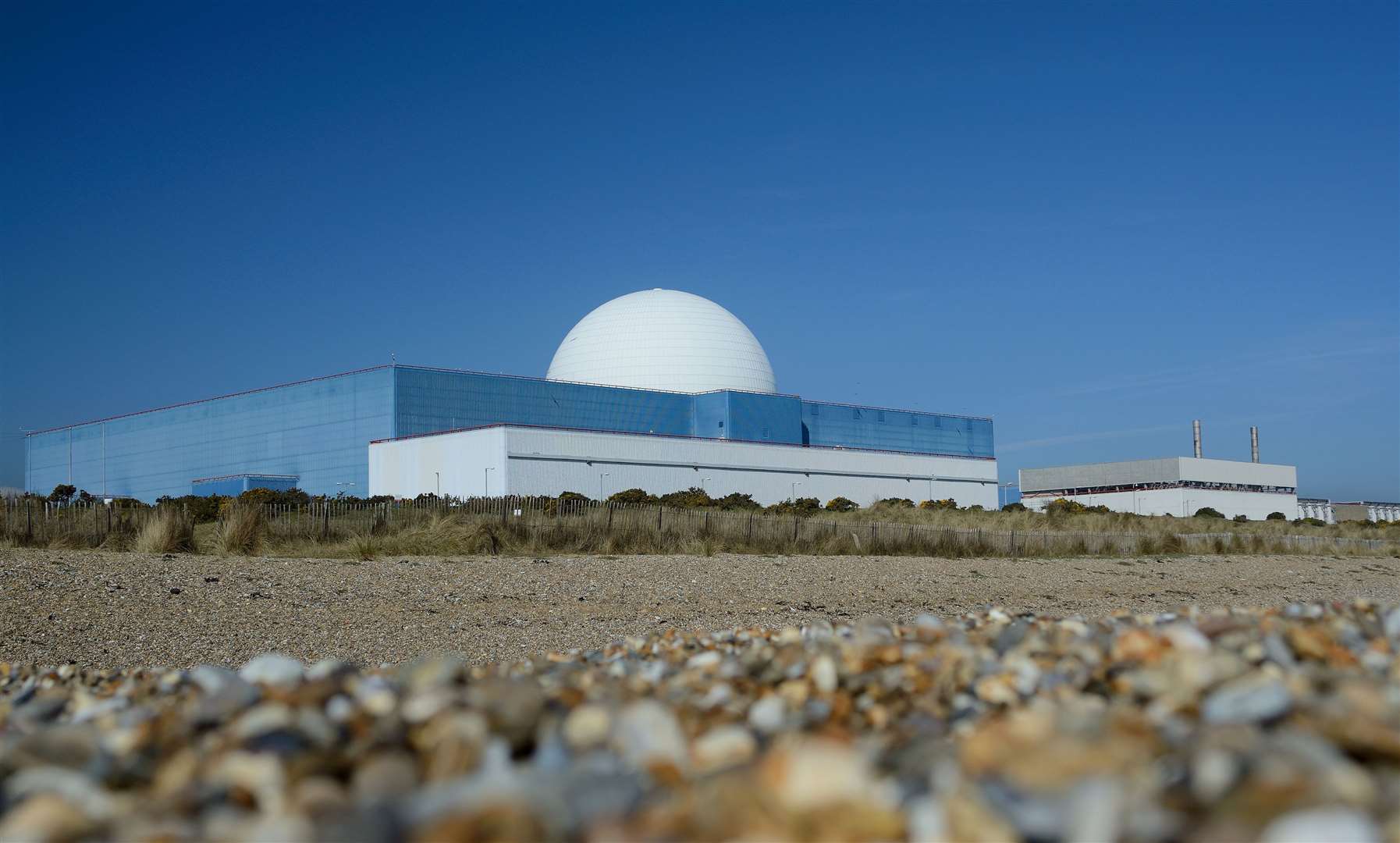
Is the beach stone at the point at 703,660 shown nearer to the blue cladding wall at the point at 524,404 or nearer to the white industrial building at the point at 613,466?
the white industrial building at the point at 613,466

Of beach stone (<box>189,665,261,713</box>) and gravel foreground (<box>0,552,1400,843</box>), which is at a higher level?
beach stone (<box>189,665,261,713</box>)

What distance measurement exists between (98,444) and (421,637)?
53.2m

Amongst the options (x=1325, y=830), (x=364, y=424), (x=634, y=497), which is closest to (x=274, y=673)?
(x=1325, y=830)

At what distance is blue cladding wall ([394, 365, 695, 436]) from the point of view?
139 ft

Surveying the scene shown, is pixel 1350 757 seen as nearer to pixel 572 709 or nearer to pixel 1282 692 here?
pixel 1282 692

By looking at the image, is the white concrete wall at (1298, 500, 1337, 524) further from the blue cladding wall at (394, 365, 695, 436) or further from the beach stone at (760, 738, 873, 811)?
the beach stone at (760, 738, 873, 811)

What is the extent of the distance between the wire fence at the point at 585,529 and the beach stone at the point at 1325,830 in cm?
1437

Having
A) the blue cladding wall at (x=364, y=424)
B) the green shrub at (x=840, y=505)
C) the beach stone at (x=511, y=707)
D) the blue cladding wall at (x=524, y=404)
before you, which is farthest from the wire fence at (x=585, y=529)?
the blue cladding wall at (x=364, y=424)

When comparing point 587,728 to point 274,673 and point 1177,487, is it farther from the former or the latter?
point 1177,487

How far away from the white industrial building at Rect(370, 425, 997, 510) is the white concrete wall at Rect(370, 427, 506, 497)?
3cm

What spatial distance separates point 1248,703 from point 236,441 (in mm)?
49498

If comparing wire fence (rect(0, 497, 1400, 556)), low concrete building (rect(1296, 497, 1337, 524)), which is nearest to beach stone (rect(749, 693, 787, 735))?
wire fence (rect(0, 497, 1400, 556))

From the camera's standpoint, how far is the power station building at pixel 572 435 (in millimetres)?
38312

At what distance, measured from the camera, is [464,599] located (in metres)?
10.5
